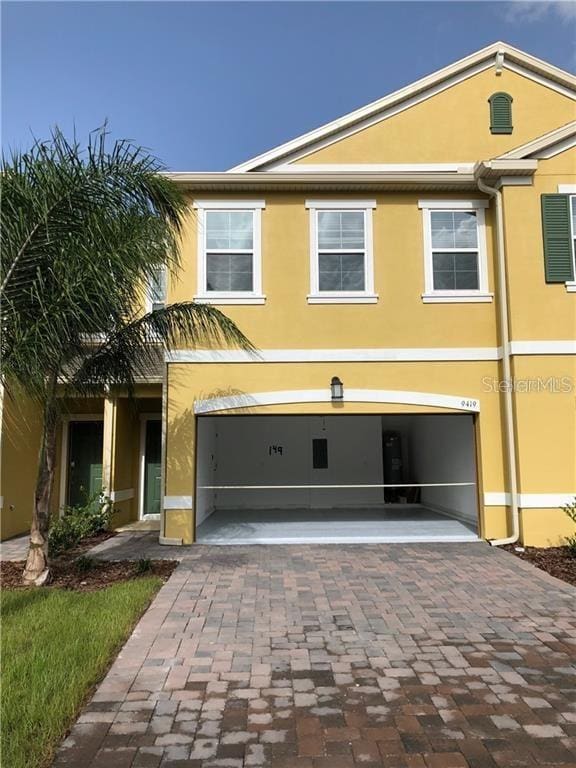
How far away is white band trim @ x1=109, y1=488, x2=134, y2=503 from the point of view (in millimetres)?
11102

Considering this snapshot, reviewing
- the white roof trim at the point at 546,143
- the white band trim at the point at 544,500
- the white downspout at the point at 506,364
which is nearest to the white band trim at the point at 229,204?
the white downspout at the point at 506,364

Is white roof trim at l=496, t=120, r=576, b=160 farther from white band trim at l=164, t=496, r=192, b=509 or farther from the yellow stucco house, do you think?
white band trim at l=164, t=496, r=192, b=509

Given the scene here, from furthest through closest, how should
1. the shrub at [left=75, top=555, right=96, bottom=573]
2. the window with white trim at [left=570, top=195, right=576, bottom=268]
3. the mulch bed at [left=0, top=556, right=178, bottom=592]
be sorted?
the window with white trim at [left=570, top=195, right=576, bottom=268]
the shrub at [left=75, top=555, right=96, bottom=573]
the mulch bed at [left=0, top=556, right=178, bottom=592]

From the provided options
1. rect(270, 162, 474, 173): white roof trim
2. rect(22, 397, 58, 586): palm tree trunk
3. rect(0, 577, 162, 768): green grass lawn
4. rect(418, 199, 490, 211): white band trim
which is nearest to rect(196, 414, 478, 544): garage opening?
rect(418, 199, 490, 211): white band trim

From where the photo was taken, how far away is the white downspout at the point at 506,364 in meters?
9.05

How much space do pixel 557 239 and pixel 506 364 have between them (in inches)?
91.4

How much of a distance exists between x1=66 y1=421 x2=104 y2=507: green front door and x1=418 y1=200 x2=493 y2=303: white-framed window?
308 inches

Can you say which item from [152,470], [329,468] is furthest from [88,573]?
[329,468]

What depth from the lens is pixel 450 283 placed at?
9.91 m

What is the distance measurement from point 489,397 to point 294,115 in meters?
8.17

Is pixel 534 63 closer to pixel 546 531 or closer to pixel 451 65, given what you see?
pixel 451 65

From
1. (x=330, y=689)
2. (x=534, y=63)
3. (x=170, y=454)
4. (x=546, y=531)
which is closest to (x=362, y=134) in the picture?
(x=534, y=63)

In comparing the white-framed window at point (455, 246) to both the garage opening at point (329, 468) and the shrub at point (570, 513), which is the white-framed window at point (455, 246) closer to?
the garage opening at point (329, 468)

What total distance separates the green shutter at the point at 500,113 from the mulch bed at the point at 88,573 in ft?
34.0
